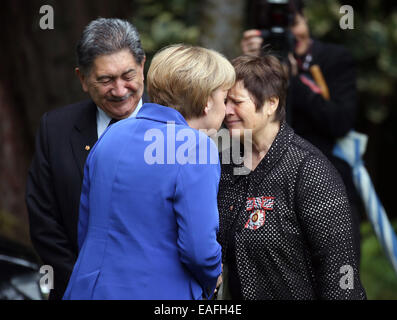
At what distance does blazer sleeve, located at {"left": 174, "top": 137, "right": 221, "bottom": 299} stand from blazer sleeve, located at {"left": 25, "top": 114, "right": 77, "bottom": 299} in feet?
2.87

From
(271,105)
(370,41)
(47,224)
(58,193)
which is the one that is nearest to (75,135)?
(58,193)

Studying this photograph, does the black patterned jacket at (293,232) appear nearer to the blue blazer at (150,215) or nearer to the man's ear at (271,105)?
the man's ear at (271,105)

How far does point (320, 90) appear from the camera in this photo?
3555 millimetres

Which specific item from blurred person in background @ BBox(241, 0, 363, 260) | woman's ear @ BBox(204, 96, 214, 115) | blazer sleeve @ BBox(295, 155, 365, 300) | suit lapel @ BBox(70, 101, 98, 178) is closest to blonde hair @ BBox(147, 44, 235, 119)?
woman's ear @ BBox(204, 96, 214, 115)

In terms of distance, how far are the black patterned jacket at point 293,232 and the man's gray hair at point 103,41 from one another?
79cm

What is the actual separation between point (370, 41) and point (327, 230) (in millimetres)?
4474

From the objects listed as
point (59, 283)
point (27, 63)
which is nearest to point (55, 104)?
point (27, 63)

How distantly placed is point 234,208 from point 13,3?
4.38 m

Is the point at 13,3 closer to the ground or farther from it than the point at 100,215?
farther from it

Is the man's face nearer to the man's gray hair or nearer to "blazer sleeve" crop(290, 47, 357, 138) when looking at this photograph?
the man's gray hair

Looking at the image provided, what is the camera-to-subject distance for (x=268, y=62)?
263cm

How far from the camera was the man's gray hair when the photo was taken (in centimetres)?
264

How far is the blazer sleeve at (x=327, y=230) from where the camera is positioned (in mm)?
2402
